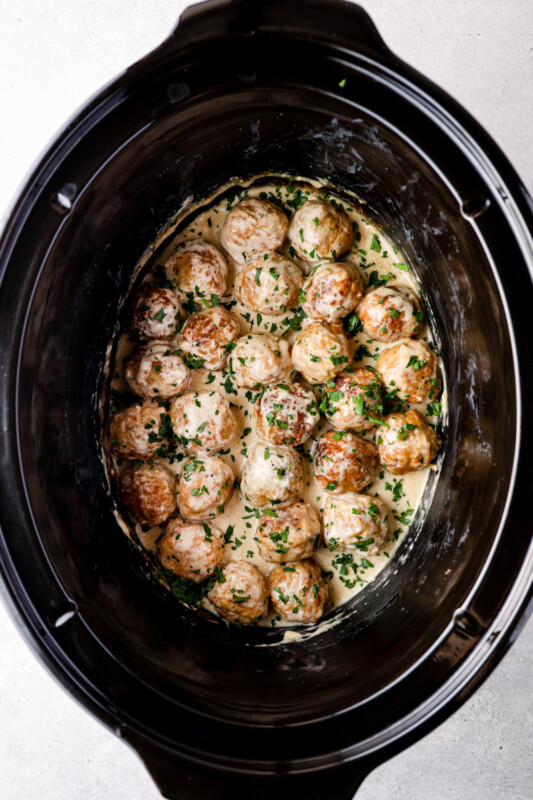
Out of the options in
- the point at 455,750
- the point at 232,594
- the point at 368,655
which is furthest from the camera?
the point at 455,750

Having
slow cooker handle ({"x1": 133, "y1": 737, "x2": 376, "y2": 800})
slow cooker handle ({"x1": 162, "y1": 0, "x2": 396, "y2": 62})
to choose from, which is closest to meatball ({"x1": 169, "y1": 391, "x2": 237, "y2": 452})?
slow cooker handle ({"x1": 133, "y1": 737, "x2": 376, "y2": 800})

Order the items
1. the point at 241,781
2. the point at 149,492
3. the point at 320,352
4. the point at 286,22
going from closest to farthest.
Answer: the point at 286,22 → the point at 241,781 → the point at 320,352 → the point at 149,492

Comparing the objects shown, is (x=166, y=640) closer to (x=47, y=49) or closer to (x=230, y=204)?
(x=230, y=204)

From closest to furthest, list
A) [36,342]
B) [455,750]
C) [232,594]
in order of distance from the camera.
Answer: [36,342], [232,594], [455,750]

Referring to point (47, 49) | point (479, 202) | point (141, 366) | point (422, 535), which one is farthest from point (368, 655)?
point (47, 49)

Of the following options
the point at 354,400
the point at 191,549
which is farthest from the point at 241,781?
the point at 354,400

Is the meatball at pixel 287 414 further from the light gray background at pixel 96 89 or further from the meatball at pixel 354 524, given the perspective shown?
the light gray background at pixel 96 89

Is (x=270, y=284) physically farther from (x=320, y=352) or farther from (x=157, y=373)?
(x=157, y=373)
